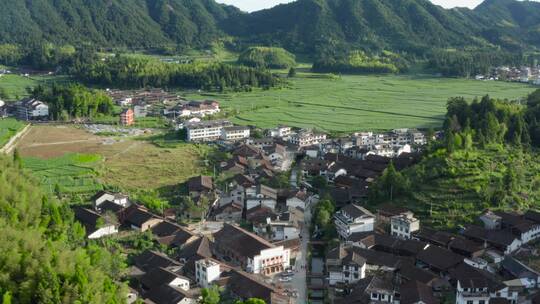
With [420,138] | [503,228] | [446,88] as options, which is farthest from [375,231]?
[446,88]

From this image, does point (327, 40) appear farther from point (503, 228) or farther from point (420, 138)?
point (503, 228)

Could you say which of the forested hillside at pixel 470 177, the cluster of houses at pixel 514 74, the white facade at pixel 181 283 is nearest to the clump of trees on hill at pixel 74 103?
the forested hillside at pixel 470 177

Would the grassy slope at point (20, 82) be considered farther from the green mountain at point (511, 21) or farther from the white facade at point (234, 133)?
the green mountain at point (511, 21)

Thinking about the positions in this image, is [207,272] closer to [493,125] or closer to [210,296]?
[210,296]

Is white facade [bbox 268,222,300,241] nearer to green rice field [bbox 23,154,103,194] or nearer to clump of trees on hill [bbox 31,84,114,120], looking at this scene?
green rice field [bbox 23,154,103,194]

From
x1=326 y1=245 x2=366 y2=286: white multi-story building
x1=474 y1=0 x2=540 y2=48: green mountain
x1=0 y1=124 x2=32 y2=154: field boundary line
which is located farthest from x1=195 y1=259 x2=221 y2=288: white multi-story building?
x1=474 y1=0 x2=540 y2=48: green mountain

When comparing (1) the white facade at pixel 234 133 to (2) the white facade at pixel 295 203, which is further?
(1) the white facade at pixel 234 133
